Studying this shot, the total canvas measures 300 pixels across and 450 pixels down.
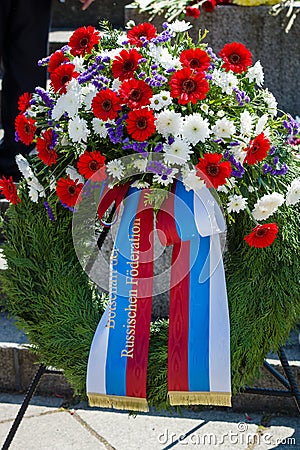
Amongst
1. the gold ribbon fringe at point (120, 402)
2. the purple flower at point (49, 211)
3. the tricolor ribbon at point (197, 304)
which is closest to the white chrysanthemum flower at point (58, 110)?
the purple flower at point (49, 211)

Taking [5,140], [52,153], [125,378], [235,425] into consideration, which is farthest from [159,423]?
[5,140]

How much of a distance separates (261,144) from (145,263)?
424mm

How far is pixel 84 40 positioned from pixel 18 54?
1.61 meters

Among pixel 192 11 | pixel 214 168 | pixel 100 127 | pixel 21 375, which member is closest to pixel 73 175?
pixel 100 127

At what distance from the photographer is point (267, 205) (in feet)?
6.64

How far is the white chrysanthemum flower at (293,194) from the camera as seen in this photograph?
2.06 meters

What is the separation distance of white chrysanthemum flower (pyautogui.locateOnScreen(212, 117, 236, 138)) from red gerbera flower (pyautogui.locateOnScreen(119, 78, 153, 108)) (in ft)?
0.60

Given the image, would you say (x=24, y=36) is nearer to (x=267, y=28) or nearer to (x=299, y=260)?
(x=267, y=28)

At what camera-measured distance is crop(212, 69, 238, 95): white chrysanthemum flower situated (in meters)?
2.04

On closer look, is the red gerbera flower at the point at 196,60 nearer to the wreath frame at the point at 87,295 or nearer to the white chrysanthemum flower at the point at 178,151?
the white chrysanthemum flower at the point at 178,151

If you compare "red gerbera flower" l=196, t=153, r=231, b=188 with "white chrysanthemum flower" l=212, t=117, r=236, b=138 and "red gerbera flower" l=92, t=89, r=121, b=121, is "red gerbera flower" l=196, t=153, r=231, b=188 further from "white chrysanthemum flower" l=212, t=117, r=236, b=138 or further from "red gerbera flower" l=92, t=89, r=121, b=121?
"red gerbera flower" l=92, t=89, r=121, b=121

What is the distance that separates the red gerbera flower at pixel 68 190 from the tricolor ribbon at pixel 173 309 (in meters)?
0.08

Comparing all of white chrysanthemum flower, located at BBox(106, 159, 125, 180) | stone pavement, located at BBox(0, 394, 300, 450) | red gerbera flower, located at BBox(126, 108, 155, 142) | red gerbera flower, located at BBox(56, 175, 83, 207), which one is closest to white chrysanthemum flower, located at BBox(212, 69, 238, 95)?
red gerbera flower, located at BBox(126, 108, 155, 142)

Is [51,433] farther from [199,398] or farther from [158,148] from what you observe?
[158,148]
